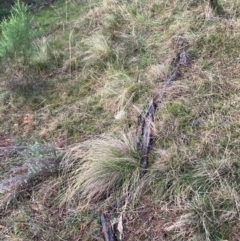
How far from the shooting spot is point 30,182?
314cm

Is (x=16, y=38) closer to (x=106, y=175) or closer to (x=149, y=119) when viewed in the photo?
(x=149, y=119)

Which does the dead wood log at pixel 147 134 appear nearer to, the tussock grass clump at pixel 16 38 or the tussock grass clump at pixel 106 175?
the tussock grass clump at pixel 106 175

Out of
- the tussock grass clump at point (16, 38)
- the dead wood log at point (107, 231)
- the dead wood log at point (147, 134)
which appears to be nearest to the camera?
the dead wood log at point (107, 231)

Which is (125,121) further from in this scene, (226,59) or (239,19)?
(239,19)

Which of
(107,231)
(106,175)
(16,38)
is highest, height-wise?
(16,38)

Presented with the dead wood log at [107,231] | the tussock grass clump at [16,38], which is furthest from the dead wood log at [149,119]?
the tussock grass clump at [16,38]

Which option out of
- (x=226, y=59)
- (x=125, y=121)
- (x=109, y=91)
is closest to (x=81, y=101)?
(x=109, y=91)

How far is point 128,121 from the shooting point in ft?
11.3

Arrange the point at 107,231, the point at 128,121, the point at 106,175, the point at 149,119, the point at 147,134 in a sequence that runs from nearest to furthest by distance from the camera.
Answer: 1. the point at 107,231
2. the point at 106,175
3. the point at 147,134
4. the point at 149,119
5. the point at 128,121

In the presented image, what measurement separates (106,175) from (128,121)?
2.22 ft

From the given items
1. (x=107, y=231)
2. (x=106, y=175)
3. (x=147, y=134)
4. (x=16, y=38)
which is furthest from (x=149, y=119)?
(x=16, y=38)

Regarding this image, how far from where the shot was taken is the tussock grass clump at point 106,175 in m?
2.88

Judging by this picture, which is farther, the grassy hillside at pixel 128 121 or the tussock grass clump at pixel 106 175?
the tussock grass clump at pixel 106 175

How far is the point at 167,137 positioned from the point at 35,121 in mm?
1385
